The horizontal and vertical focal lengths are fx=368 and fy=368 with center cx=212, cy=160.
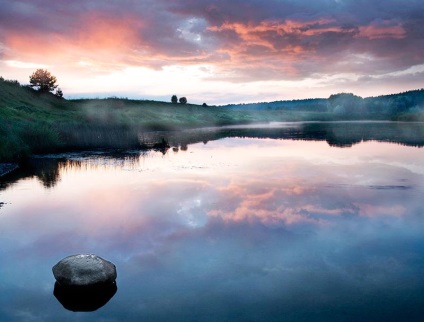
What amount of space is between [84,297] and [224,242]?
203 inches

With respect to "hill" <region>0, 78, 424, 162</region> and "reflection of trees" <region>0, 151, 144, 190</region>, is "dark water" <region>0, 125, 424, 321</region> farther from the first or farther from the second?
"hill" <region>0, 78, 424, 162</region>

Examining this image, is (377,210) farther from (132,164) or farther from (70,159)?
(70,159)

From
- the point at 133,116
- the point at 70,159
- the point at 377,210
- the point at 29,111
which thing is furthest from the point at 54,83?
the point at 377,210

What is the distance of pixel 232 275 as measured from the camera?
1048 centimetres

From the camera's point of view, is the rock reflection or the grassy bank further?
the grassy bank

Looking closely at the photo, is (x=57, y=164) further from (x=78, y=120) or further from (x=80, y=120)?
(x=80, y=120)

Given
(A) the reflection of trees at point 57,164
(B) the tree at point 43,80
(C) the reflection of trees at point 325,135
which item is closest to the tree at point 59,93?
(B) the tree at point 43,80

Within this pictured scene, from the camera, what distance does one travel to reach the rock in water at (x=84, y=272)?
31.1 ft

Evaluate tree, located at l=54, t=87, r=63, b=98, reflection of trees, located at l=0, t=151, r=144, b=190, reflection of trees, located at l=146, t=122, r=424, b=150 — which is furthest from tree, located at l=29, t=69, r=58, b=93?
reflection of trees, located at l=0, t=151, r=144, b=190

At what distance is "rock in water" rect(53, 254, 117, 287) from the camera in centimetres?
948

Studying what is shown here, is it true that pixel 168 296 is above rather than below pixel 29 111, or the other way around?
below

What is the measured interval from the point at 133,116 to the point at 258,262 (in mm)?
88836

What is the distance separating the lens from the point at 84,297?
9.34m

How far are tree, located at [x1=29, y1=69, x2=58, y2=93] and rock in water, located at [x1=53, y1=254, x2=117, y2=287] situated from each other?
82.3 m
